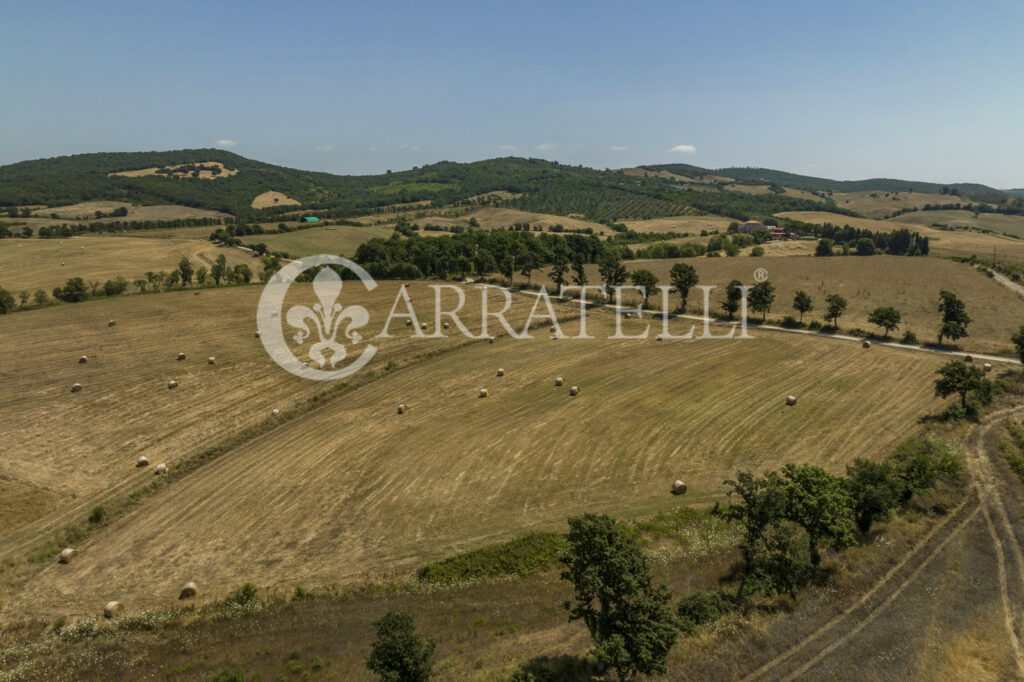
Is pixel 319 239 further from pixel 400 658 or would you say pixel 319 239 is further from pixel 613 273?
pixel 400 658

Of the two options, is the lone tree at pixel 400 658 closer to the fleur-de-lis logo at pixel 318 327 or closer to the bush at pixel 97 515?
the bush at pixel 97 515

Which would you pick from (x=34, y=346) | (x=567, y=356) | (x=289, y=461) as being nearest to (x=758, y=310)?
(x=567, y=356)

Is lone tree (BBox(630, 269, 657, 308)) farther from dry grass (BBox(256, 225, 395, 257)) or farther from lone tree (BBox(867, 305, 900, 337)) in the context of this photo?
dry grass (BBox(256, 225, 395, 257))

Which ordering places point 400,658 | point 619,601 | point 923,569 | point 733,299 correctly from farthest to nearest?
point 733,299 < point 923,569 < point 619,601 < point 400,658

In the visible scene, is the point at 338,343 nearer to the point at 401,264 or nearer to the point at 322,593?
the point at 322,593

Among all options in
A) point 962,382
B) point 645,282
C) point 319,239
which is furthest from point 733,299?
point 319,239

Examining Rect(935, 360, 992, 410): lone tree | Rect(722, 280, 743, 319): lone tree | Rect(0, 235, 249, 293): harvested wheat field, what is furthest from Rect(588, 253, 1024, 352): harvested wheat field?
Rect(0, 235, 249, 293): harvested wheat field
